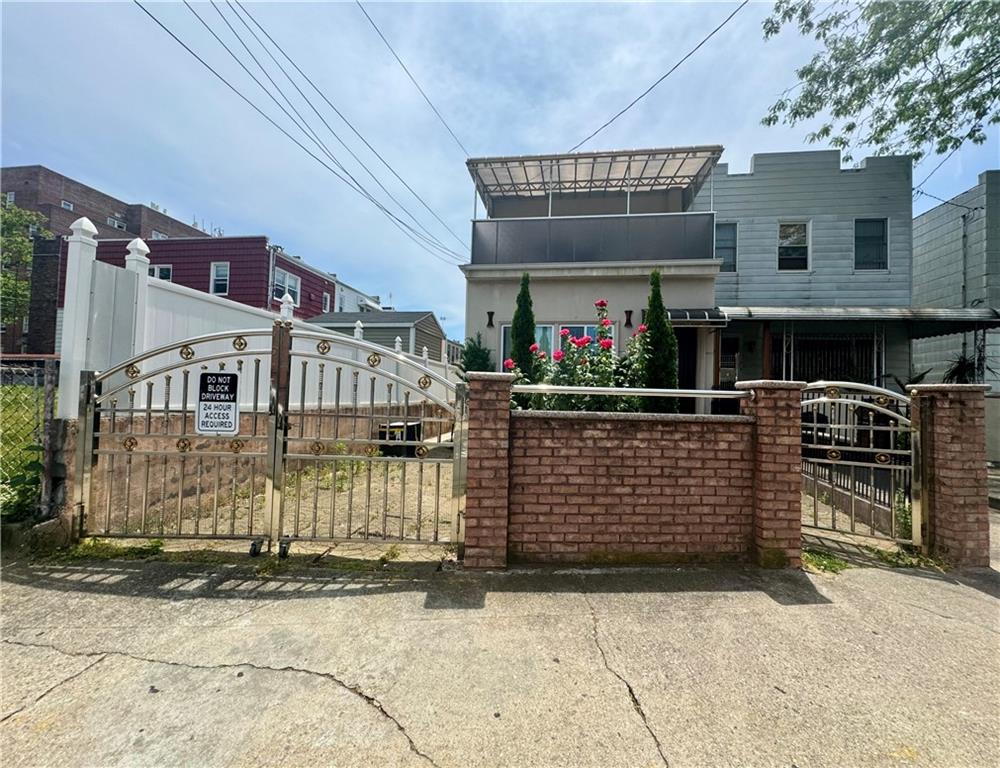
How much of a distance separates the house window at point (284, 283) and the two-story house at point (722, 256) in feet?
41.9

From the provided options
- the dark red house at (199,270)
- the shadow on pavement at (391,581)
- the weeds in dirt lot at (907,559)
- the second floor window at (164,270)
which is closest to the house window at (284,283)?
the dark red house at (199,270)

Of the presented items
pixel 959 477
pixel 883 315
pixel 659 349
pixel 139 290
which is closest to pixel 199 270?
pixel 139 290

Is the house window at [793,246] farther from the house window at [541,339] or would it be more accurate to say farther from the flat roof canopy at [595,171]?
the house window at [541,339]

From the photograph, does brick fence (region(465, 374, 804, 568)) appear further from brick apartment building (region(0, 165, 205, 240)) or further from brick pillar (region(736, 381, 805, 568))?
brick apartment building (region(0, 165, 205, 240))

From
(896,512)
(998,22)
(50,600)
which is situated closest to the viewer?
(50,600)

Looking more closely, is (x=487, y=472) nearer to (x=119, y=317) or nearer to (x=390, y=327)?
(x=119, y=317)

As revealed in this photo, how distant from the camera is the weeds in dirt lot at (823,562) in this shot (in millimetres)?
3830

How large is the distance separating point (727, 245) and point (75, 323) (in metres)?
13.9

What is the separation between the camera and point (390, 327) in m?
18.8

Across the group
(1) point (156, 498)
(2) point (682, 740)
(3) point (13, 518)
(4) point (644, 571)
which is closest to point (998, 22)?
(4) point (644, 571)

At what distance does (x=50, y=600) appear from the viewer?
310cm

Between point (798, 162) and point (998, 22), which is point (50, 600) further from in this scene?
point (798, 162)

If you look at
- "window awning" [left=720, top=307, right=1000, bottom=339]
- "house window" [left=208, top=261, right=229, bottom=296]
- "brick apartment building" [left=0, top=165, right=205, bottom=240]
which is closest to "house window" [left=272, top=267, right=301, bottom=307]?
"house window" [left=208, top=261, right=229, bottom=296]

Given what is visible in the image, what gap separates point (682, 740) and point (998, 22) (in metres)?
11.8
